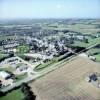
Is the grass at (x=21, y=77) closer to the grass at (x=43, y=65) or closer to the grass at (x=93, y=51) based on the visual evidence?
the grass at (x=43, y=65)

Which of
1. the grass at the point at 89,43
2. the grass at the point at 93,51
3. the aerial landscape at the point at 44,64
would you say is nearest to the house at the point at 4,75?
the aerial landscape at the point at 44,64

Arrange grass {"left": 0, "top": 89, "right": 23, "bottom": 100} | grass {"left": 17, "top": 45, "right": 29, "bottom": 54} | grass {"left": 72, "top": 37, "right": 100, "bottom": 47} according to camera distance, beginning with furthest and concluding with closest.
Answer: grass {"left": 72, "top": 37, "right": 100, "bottom": 47} < grass {"left": 17, "top": 45, "right": 29, "bottom": 54} < grass {"left": 0, "top": 89, "right": 23, "bottom": 100}

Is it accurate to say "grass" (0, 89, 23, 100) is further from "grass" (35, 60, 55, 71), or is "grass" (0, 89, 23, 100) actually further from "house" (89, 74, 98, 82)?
"house" (89, 74, 98, 82)

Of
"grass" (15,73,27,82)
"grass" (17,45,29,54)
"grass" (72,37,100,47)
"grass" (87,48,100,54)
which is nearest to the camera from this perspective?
"grass" (15,73,27,82)

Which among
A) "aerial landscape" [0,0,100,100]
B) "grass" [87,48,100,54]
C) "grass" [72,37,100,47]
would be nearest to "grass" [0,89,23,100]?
"aerial landscape" [0,0,100,100]

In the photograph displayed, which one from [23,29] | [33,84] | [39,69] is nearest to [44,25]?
[23,29]

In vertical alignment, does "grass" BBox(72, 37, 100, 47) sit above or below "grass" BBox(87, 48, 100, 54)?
above

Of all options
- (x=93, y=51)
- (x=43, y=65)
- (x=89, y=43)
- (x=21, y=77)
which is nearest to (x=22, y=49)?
(x=43, y=65)

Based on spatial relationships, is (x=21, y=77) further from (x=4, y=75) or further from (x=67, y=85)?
(x=67, y=85)

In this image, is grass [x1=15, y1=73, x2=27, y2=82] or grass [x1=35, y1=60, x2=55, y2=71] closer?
grass [x1=15, y1=73, x2=27, y2=82]
